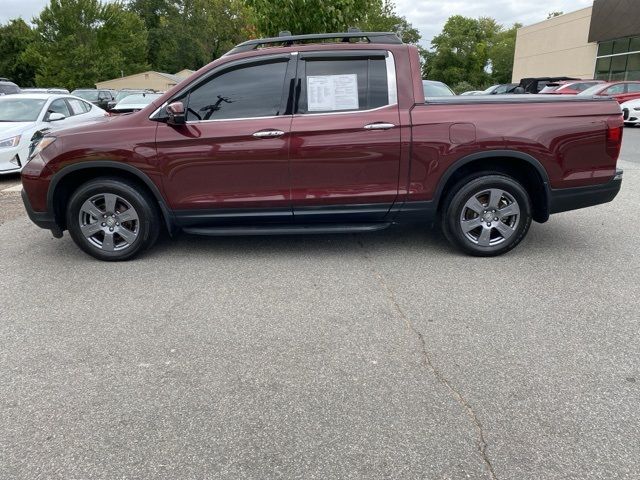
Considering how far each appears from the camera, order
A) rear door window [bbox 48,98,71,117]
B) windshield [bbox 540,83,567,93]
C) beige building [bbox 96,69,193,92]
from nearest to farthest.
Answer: rear door window [bbox 48,98,71,117] → windshield [bbox 540,83,567,93] → beige building [bbox 96,69,193,92]

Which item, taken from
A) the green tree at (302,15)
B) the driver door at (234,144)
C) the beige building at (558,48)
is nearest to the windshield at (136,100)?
the green tree at (302,15)

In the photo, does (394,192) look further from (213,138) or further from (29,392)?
(29,392)

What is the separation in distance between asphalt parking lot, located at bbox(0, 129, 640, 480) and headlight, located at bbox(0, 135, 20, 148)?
455cm

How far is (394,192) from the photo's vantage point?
446cm

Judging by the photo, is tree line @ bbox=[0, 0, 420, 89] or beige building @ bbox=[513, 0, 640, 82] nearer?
beige building @ bbox=[513, 0, 640, 82]

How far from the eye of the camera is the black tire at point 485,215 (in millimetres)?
4473

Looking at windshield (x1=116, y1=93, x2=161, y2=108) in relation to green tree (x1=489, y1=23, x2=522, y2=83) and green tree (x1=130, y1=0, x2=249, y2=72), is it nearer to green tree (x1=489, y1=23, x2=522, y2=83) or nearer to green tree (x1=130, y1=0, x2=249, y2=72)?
green tree (x1=489, y1=23, x2=522, y2=83)

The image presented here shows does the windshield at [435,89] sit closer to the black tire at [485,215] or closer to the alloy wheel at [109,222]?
the black tire at [485,215]

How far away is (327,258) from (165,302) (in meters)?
1.58

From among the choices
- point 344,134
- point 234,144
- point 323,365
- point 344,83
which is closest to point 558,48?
point 344,83

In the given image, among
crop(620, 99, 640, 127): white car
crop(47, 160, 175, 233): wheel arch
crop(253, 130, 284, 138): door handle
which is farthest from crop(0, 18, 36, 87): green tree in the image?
crop(253, 130, 284, 138): door handle

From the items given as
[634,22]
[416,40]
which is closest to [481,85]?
[416,40]

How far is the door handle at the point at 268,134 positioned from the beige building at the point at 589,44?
31422 mm

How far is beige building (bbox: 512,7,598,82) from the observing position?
110ft
